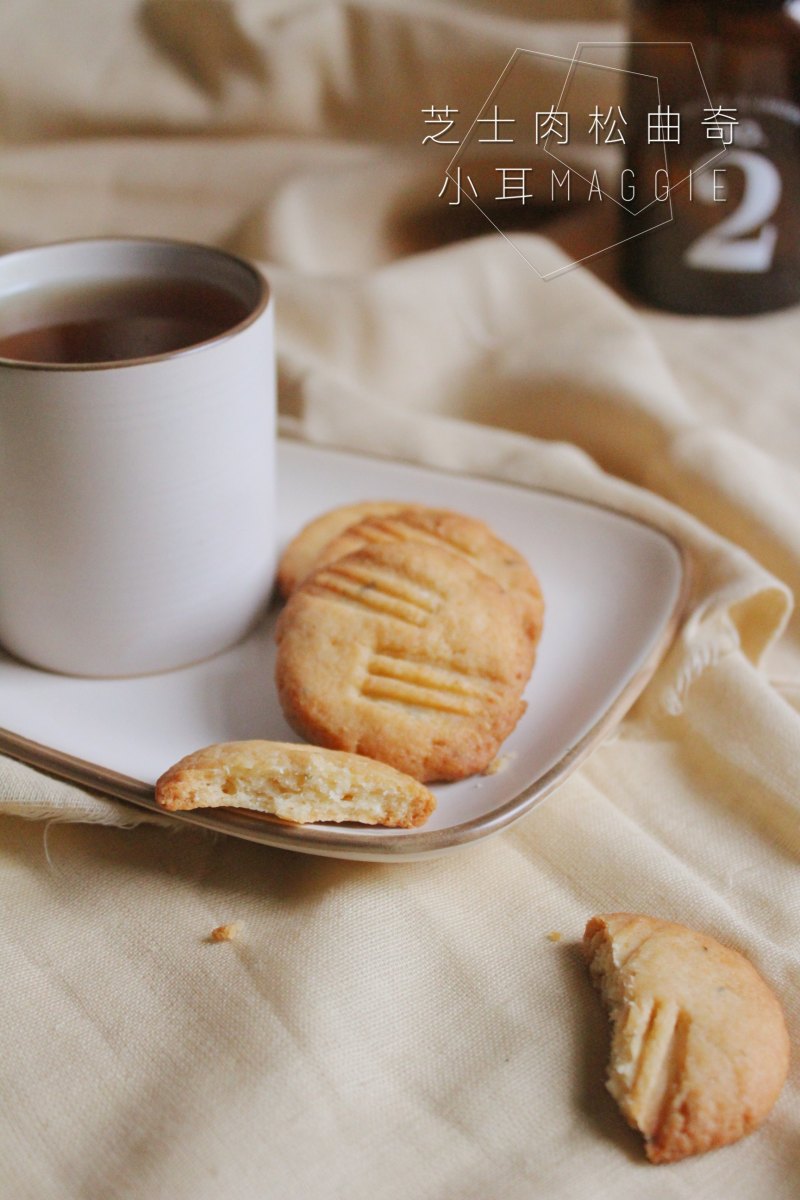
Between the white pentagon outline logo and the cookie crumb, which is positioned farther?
the white pentagon outline logo

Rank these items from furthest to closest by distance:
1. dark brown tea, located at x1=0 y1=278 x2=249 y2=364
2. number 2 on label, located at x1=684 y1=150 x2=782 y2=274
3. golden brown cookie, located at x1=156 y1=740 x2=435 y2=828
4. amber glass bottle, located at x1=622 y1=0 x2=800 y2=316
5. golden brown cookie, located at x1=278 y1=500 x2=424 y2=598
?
1. number 2 on label, located at x1=684 y1=150 x2=782 y2=274
2. amber glass bottle, located at x1=622 y1=0 x2=800 y2=316
3. golden brown cookie, located at x1=278 y1=500 x2=424 y2=598
4. dark brown tea, located at x1=0 y1=278 x2=249 y2=364
5. golden brown cookie, located at x1=156 y1=740 x2=435 y2=828

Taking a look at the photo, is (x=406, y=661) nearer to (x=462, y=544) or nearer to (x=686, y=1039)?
(x=462, y=544)

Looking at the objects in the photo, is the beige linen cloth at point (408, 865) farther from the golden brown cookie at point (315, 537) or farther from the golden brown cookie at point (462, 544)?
the golden brown cookie at point (315, 537)

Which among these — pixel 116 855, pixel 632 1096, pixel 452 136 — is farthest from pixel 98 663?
pixel 452 136

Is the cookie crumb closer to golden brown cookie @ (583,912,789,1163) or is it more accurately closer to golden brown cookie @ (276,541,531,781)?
golden brown cookie @ (276,541,531,781)

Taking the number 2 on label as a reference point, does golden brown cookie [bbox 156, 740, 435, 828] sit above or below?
below

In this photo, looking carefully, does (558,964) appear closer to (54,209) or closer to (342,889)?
(342,889)

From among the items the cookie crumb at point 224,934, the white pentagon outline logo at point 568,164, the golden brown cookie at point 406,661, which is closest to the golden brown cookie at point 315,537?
the golden brown cookie at point 406,661

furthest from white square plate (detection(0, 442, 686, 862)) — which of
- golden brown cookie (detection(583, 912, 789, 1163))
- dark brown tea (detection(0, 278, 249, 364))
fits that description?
dark brown tea (detection(0, 278, 249, 364))
